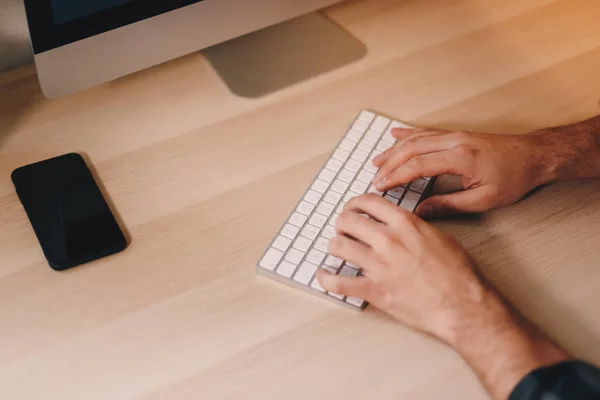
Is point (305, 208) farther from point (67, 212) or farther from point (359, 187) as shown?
point (67, 212)

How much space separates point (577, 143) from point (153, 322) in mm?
556

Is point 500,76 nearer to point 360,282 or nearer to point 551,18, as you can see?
point 551,18

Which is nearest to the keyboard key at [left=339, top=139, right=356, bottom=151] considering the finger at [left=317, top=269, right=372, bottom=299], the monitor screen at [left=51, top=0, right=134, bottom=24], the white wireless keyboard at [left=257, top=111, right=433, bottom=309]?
the white wireless keyboard at [left=257, top=111, right=433, bottom=309]

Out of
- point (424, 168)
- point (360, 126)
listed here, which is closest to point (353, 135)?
point (360, 126)

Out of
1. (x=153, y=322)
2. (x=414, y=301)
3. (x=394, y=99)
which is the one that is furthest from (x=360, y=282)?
(x=394, y=99)

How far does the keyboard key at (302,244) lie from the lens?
2.57ft

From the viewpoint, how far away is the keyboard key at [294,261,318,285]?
0.76 m

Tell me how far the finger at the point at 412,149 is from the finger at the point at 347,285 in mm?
138

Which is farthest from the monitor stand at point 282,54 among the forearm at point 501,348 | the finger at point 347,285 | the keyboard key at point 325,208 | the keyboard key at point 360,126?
the forearm at point 501,348

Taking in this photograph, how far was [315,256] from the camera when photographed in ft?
2.55

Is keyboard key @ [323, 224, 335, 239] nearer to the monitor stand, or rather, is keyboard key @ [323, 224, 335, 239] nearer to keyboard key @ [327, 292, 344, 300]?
keyboard key @ [327, 292, 344, 300]

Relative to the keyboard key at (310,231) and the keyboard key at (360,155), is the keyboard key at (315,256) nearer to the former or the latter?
the keyboard key at (310,231)

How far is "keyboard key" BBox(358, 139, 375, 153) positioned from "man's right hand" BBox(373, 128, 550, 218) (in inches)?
1.3

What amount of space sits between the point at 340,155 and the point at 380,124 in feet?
0.26
